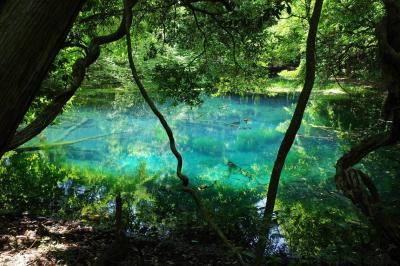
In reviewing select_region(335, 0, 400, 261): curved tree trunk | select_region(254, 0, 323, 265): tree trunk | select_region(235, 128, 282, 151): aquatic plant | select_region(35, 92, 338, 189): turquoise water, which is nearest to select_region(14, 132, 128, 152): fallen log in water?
select_region(35, 92, 338, 189): turquoise water

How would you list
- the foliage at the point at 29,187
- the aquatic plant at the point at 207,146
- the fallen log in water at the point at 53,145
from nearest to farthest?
1. the foliage at the point at 29,187
2. the fallen log in water at the point at 53,145
3. the aquatic plant at the point at 207,146

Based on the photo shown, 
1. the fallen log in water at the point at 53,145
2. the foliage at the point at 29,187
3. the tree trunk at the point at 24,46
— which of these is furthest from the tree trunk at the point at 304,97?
the fallen log in water at the point at 53,145

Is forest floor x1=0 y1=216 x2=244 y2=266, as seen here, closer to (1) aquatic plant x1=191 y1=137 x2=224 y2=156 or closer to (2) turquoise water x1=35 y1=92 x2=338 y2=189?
(2) turquoise water x1=35 y1=92 x2=338 y2=189

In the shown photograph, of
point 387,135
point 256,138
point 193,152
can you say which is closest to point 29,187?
point 387,135

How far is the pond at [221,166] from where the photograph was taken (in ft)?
20.8

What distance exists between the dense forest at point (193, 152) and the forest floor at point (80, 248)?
0.10ft

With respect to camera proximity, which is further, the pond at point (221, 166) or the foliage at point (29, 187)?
the foliage at point (29, 187)

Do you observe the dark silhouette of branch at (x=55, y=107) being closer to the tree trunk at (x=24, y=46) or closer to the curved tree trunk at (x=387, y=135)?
the tree trunk at (x=24, y=46)

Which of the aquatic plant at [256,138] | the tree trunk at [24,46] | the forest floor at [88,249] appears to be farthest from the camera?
the aquatic plant at [256,138]

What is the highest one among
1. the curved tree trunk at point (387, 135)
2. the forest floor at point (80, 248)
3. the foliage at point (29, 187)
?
the curved tree trunk at point (387, 135)

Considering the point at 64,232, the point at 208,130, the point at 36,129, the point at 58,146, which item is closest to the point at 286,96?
the point at 208,130

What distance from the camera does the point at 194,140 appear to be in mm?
15977

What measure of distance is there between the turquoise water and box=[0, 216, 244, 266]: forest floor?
4.94m

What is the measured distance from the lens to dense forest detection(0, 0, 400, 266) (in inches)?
105
